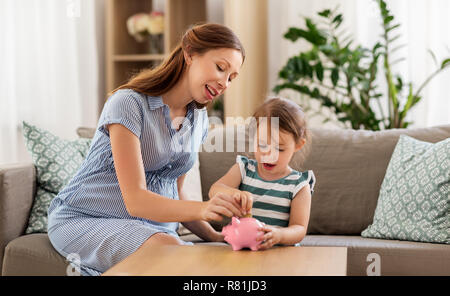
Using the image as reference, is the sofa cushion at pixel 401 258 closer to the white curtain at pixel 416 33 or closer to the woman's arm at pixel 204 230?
the woman's arm at pixel 204 230

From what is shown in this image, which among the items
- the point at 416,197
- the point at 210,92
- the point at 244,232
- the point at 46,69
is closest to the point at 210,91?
the point at 210,92

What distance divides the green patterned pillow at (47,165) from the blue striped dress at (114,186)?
1.29 feet

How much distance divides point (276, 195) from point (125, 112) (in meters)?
0.46

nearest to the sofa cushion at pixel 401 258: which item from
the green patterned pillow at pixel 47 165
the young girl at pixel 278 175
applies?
the young girl at pixel 278 175

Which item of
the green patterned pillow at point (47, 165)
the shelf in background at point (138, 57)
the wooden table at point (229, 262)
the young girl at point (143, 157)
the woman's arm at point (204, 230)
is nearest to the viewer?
the wooden table at point (229, 262)

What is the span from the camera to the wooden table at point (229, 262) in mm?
1176

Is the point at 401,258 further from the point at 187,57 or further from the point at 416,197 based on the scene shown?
the point at 187,57

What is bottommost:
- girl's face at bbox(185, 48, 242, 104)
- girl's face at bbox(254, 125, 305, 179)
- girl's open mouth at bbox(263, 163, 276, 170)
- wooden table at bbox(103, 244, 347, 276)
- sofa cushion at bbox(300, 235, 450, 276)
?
sofa cushion at bbox(300, 235, 450, 276)

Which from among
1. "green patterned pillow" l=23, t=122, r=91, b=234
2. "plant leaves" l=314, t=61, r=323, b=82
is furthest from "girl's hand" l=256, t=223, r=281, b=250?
"plant leaves" l=314, t=61, r=323, b=82

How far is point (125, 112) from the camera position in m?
1.55

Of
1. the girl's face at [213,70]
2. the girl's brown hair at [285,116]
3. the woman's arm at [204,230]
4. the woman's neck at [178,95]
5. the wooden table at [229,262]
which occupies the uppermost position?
the girl's face at [213,70]

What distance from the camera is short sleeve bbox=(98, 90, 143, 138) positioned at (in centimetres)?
153

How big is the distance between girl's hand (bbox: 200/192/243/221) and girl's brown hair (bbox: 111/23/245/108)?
0.46 meters

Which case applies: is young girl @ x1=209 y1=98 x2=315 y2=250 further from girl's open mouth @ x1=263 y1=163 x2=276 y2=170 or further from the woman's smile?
the woman's smile
